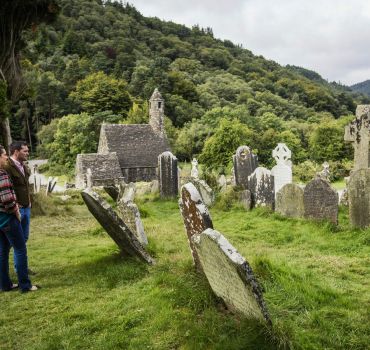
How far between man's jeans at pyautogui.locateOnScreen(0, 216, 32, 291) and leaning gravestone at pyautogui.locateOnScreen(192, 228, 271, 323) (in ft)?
8.51

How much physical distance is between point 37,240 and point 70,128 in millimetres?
43747

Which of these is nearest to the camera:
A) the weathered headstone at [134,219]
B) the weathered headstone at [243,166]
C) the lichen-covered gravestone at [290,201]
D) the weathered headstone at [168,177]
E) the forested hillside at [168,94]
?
the weathered headstone at [134,219]

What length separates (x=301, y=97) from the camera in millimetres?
90125

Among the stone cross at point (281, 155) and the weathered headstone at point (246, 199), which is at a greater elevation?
the stone cross at point (281, 155)

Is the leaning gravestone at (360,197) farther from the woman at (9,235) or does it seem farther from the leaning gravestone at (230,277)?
the woman at (9,235)

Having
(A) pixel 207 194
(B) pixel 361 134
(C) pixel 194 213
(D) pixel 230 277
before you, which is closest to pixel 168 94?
(A) pixel 207 194

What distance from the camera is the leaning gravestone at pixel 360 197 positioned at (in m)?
8.04

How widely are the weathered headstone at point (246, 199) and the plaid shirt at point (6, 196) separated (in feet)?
25.3

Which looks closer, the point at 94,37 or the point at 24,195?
the point at 24,195

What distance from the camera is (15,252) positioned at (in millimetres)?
5469

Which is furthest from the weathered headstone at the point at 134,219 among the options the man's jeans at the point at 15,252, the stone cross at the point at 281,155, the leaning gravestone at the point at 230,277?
the stone cross at the point at 281,155

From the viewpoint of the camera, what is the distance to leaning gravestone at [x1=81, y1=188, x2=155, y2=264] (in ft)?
20.1

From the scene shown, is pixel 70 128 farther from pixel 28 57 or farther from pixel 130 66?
pixel 130 66

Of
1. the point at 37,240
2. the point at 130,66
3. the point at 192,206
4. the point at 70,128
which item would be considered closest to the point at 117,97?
the point at 70,128
